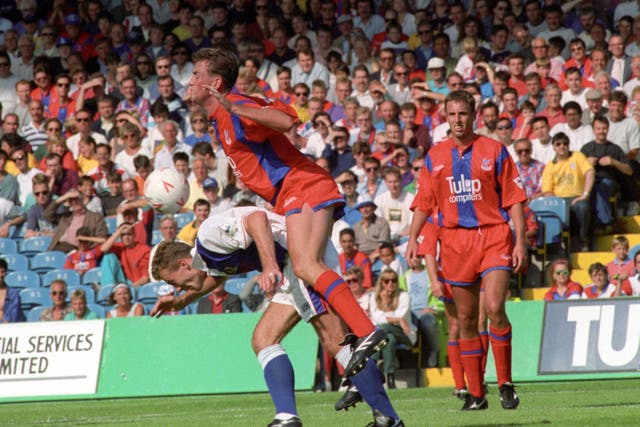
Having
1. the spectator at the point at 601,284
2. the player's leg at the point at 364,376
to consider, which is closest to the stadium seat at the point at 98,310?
the spectator at the point at 601,284

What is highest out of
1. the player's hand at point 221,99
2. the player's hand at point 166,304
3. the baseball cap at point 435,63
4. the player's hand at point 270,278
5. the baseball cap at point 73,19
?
the player's hand at point 221,99

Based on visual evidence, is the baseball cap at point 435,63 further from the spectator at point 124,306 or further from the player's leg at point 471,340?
the player's leg at point 471,340

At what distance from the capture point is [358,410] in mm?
10875

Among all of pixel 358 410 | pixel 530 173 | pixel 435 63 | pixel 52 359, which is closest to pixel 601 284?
pixel 530 173

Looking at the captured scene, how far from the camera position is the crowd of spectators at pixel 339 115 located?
1589 cm

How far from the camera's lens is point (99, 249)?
17.3m

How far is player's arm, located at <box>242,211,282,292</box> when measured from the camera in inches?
257

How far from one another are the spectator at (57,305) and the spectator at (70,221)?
1.31m

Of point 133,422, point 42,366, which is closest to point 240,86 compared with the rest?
point 42,366

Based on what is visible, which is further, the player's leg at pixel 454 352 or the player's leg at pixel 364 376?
the player's leg at pixel 454 352

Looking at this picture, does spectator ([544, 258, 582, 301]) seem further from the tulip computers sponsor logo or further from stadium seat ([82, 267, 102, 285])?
stadium seat ([82, 267, 102, 285])

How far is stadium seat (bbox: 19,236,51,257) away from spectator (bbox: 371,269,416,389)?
5.81 metres

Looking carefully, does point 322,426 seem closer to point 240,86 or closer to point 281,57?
point 240,86

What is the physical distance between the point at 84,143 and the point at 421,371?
282 inches
